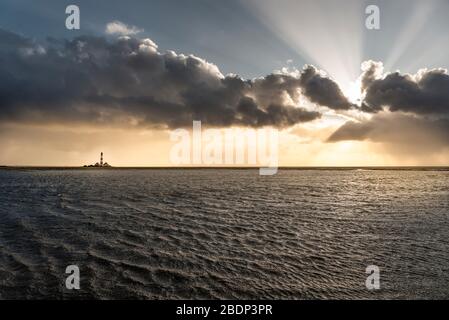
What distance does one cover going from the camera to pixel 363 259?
19.6 m

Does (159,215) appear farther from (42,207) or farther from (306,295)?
(306,295)

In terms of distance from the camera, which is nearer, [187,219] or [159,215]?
[187,219]

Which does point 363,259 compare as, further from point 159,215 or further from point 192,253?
point 159,215

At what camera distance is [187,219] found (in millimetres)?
32344

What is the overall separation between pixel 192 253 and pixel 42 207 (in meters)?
28.2
